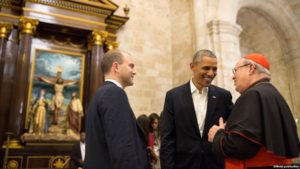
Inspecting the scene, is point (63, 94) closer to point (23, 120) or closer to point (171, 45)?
point (23, 120)

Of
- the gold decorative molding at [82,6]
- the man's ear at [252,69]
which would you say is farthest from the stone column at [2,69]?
the man's ear at [252,69]

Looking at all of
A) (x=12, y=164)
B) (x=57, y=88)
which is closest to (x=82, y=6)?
(x=57, y=88)

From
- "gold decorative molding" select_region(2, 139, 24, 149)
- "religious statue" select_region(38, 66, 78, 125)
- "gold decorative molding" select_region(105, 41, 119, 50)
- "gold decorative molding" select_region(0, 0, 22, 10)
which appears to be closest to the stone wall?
"gold decorative molding" select_region(105, 41, 119, 50)

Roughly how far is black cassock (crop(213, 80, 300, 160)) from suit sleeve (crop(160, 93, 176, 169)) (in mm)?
623

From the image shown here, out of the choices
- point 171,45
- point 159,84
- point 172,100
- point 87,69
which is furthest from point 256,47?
point 172,100

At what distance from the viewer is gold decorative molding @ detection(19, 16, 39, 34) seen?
6487 mm

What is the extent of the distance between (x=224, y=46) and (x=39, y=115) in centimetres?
510

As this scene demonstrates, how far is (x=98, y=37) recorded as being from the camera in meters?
7.34

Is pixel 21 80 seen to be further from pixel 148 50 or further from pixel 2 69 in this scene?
pixel 148 50

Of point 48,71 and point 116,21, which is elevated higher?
point 116,21

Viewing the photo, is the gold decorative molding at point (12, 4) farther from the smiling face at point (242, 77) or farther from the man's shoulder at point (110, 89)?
the smiling face at point (242, 77)

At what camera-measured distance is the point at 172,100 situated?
2.70 meters

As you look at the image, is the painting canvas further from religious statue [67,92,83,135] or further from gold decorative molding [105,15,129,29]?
gold decorative molding [105,15,129,29]

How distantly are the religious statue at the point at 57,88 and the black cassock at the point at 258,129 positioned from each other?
5.60m
